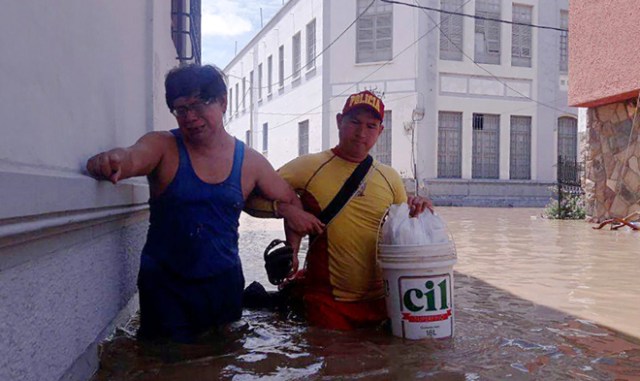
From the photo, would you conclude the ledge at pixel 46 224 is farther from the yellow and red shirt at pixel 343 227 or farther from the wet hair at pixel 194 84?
the yellow and red shirt at pixel 343 227

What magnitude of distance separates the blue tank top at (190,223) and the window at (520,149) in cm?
2119

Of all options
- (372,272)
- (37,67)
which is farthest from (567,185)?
(37,67)

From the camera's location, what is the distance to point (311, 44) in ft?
82.0

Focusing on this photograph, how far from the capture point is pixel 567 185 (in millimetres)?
15391

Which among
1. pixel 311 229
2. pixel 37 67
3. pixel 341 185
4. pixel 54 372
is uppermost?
pixel 37 67

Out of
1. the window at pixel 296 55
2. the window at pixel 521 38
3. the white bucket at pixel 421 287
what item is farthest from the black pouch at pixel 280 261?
A: the window at pixel 296 55

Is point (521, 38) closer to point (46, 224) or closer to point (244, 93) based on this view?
point (244, 93)

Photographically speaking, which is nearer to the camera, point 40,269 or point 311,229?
point 40,269

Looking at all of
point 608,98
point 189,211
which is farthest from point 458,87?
point 189,211

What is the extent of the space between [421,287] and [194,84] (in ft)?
5.12

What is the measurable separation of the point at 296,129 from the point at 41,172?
2455cm

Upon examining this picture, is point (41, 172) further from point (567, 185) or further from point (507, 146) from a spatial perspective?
point (507, 146)

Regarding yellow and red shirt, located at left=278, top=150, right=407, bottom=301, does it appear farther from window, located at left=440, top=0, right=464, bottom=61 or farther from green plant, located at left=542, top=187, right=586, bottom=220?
window, located at left=440, top=0, right=464, bottom=61

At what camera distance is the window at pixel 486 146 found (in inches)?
894
